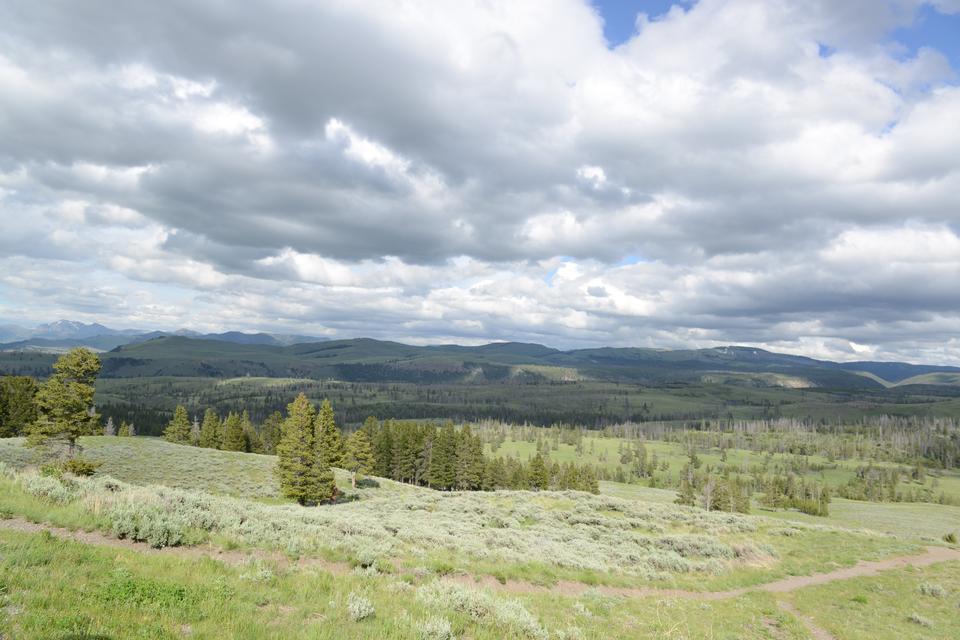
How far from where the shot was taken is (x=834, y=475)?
195 m

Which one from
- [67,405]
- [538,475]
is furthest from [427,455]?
[67,405]

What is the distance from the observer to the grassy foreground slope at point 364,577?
9547mm

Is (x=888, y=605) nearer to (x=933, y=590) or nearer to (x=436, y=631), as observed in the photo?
(x=933, y=590)

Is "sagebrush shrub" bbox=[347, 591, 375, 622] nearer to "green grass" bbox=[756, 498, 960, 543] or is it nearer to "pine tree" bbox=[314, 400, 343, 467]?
"pine tree" bbox=[314, 400, 343, 467]

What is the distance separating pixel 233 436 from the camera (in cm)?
9275

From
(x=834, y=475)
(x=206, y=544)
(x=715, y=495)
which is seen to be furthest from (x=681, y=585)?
(x=834, y=475)

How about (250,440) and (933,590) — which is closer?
(933,590)

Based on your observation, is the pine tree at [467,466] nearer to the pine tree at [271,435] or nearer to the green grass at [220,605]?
the pine tree at [271,435]

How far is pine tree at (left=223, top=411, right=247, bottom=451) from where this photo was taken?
302 feet

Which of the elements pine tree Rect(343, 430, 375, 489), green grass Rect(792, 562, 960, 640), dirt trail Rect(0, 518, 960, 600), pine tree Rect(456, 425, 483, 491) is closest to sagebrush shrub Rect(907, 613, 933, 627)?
green grass Rect(792, 562, 960, 640)

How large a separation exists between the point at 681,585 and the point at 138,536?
24.0 m

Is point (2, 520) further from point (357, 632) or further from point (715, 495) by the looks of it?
point (715, 495)

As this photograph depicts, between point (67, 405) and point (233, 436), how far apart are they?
51.1 metres

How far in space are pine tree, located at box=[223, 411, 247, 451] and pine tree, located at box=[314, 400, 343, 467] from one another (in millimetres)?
44105
